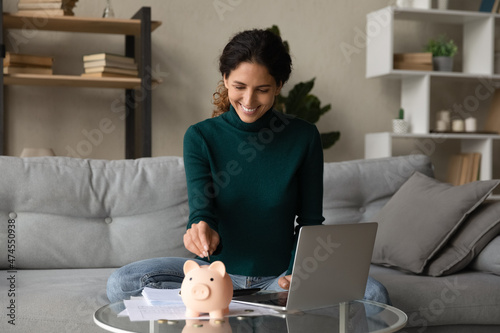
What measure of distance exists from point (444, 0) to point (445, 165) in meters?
1.02

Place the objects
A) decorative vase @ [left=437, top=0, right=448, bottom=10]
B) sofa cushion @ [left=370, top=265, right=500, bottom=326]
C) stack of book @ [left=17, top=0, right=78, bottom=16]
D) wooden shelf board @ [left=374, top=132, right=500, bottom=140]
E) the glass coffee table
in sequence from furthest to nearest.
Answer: decorative vase @ [left=437, top=0, right=448, bottom=10], wooden shelf board @ [left=374, top=132, right=500, bottom=140], stack of book @ [left=17, top=0, right=78, bottom=16], sofa cushion @ [left=370, top=265, right=500, bottom=326], the glass coffee table

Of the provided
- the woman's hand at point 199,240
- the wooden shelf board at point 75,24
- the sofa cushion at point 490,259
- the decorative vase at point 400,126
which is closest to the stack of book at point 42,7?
the wooden shelf board at point 75,24

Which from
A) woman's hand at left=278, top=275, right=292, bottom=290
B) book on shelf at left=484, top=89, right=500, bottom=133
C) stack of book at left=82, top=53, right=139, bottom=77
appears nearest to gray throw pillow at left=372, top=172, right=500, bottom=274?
woman's hand at left=278, top=275, right=292, bottom=290

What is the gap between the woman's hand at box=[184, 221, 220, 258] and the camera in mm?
1318

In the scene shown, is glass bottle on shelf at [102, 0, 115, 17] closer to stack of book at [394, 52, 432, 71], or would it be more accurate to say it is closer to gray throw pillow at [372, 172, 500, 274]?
stack of book at [394, 52, 432, 71]

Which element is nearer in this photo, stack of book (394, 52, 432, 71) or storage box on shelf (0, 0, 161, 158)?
storage box on shelf (0, 0, 161, 158)

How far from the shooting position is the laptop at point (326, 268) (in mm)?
1136

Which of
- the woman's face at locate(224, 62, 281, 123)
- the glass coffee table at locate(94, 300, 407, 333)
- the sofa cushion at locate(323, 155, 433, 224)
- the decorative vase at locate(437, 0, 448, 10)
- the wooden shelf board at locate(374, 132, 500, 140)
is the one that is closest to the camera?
the glass coffee table at locate(94, 300, 407, 333)

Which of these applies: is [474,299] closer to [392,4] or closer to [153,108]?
[153,108]

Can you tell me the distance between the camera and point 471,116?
408 centimetres

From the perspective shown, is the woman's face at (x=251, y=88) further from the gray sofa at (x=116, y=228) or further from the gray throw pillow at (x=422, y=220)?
the gray throw pillow at (x=422, y=220)

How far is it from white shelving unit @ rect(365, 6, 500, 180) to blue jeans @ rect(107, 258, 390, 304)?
7.08ft

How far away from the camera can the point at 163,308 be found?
3.85 feet

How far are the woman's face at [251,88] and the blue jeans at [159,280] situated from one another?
0.41m
